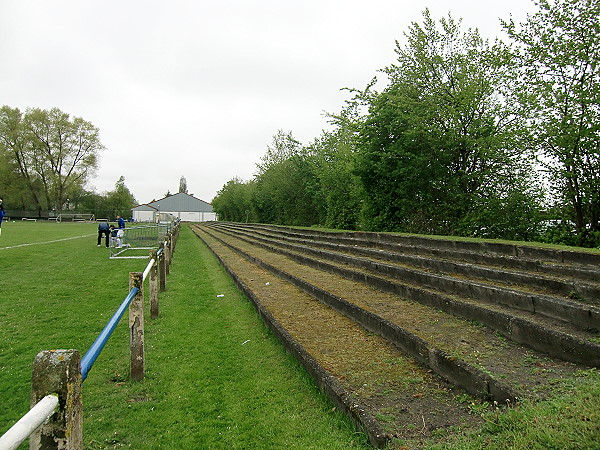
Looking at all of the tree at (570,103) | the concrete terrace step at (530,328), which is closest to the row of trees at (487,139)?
the tree at (570,103)

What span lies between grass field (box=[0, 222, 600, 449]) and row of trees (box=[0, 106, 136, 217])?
188 ft

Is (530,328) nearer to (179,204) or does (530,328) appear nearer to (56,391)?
(56,391)

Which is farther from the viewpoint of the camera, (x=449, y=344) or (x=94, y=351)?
(x=449, y=344)

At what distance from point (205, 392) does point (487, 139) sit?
10.2 meters

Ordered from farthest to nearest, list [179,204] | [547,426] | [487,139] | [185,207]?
[185,207] → [179,204] → [487,139] → [547,426]

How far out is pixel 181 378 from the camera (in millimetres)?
3969

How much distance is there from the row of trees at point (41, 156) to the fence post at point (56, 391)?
2497 inches

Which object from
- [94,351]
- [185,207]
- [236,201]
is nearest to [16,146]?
[236,201]

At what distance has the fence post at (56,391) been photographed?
147cm

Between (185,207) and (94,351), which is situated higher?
(185,207)

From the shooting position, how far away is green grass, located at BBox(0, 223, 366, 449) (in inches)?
114

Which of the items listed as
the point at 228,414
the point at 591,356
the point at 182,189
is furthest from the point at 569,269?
the point at 182,189

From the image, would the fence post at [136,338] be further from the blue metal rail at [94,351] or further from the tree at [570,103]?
the tree at [570,103]

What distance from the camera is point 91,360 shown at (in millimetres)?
1943
